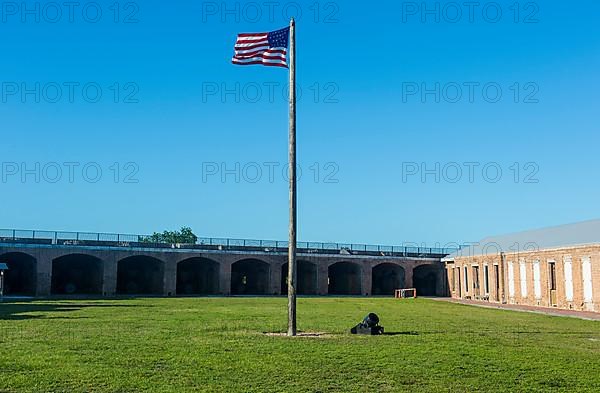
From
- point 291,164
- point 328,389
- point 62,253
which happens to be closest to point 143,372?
point 328,389

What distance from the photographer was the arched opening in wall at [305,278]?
170 feet

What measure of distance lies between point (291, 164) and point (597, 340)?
8.10 metres

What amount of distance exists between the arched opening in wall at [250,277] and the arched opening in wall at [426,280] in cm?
1378

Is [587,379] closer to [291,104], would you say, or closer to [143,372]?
[143,372]

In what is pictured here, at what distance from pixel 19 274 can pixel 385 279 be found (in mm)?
29582

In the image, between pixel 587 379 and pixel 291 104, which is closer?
pixel 587 379

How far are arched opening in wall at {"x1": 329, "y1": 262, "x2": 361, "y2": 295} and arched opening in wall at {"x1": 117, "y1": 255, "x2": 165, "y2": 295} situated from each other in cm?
1551

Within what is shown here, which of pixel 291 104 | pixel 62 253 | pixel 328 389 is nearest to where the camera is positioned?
pixel 328 389

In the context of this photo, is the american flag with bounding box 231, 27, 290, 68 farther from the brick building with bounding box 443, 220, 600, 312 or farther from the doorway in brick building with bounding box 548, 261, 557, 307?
the doorway in brick building with bounding box 548, 261, 557, 307

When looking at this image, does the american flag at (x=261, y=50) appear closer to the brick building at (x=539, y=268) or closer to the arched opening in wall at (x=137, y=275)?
the brick building at (x=539, y=268)

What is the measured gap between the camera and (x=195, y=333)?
15141mm

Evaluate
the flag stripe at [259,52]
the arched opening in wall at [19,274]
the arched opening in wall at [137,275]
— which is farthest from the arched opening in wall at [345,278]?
the flag stripe at [259,52]

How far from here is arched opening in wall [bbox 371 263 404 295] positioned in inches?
2221

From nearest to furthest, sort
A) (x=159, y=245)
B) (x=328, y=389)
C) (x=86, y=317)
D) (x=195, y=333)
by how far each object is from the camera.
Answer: (x=328, y=389), (x=195, y=333), (x=86, y=317), (x=159, y=245)
